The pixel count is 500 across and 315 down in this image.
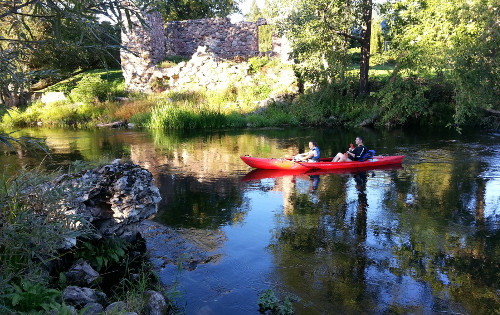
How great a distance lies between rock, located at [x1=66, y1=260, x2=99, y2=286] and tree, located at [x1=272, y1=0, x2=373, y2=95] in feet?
47.2

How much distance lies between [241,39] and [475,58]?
1572cm

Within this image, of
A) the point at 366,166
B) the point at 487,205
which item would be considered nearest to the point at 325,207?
the point at 487,205

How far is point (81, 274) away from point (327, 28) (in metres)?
15.6

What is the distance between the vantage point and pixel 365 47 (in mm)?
19547

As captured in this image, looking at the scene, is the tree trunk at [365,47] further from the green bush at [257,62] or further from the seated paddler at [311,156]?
the seated paddler at [311,156]

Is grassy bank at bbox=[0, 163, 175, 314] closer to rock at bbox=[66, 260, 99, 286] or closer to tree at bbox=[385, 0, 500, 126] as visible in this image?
rock at bbox=[66, 260, 99, 286]

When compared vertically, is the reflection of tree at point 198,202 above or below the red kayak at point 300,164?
below

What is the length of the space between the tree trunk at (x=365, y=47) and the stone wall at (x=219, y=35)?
28.7ft

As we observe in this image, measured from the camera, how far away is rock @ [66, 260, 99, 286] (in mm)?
5009

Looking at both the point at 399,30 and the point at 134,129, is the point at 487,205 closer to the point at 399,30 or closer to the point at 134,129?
the point at 399,30

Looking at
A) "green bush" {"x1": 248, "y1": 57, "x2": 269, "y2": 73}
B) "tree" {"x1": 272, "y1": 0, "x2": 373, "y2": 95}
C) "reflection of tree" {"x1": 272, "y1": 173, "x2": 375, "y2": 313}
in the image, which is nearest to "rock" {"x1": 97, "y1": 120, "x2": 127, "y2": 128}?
"green bush" {"x1": 248, "y1": 57, "x2": 269, "y2": 73}

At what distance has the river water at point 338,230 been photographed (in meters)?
4.90

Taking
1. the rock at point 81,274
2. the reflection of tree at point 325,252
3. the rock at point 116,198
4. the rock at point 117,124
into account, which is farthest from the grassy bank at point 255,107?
the rock at point 81,274

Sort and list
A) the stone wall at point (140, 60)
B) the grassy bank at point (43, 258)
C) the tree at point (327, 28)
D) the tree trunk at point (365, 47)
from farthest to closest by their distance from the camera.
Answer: the stone wall at point (140, 60) < the tree trunk at point (365, 47) < the tree at point (327, 28) < the grassy bank at point (43, 258)
